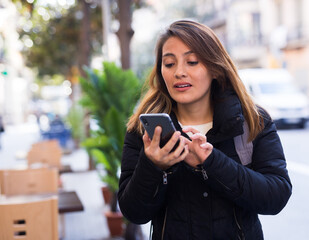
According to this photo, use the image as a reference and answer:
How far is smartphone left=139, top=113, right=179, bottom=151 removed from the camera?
4.77 feet

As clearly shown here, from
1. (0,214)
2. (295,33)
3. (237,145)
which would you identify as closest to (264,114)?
(237,145)

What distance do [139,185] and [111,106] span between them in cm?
387

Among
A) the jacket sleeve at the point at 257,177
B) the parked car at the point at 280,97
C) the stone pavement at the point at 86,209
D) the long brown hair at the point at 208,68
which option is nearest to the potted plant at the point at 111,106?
the stone pavement at the point at 86,209

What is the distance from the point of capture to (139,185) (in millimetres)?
1606

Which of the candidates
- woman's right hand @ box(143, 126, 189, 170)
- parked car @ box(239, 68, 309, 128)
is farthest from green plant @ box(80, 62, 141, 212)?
parked car @ box(239, 68, 309, 128)

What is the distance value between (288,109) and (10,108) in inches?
1065

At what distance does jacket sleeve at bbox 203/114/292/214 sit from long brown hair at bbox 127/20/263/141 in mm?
68

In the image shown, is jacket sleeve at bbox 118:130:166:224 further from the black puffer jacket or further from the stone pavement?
the stone pavement

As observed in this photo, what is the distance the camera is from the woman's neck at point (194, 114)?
6.01ft

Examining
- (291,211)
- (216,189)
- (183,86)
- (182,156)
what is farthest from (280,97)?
(182,156)

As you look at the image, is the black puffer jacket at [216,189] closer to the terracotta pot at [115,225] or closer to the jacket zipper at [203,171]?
the jacket zipper at [203,171]

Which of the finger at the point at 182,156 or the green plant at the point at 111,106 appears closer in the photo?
the finger at the point at 182,156

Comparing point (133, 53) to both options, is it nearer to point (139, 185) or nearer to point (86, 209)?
point (86, 209)

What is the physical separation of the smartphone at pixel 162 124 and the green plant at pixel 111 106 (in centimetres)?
382
